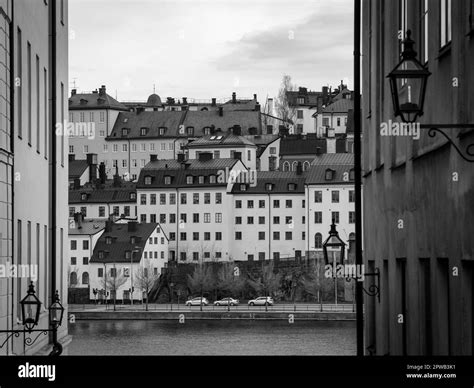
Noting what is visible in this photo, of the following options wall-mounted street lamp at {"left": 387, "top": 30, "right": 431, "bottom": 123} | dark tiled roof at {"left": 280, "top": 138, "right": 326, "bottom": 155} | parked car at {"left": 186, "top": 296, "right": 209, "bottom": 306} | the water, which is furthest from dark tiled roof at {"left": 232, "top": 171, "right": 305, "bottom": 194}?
wall-mounted street lamp at {"left": 387, "top": 30, "right": 431, "bottom": 123}

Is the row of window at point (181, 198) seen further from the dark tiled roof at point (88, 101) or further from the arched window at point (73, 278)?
the arched window at point (73, 278)

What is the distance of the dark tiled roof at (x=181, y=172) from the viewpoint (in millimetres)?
16219

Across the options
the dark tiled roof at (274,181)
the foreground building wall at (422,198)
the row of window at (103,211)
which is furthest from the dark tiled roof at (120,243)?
the foreground building wall at (422,198)

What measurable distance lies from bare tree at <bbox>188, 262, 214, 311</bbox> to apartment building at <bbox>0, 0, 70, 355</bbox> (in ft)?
80.6

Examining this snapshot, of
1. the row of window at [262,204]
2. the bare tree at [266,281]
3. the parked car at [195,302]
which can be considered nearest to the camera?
the row of window at [262,204]

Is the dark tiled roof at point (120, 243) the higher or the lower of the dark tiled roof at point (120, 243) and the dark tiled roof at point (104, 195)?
the lower

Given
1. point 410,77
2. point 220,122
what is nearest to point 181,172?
point 410,77

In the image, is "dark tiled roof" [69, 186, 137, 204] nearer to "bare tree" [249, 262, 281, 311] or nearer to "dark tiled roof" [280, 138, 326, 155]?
"dark tiled roof" [280, 138, 326, 155]

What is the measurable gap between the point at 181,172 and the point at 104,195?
220 inches

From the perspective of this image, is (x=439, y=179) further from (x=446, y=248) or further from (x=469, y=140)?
(x=469, y=140)

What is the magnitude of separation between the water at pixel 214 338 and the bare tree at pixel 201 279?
146cm

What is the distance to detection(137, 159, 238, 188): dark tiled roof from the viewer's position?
16.2m
